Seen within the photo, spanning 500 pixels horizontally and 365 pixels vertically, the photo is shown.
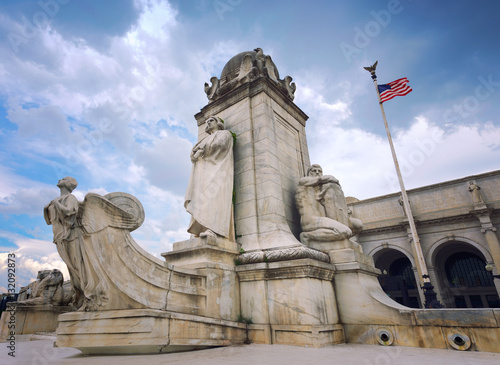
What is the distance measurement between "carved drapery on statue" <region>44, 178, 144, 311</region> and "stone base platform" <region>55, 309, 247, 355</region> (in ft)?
0.83

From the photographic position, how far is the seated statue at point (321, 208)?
6.65 metres

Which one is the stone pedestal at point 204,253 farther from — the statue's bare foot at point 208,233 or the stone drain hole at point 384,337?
the stone drain hole at point 384,337

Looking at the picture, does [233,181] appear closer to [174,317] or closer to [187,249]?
[187,249]

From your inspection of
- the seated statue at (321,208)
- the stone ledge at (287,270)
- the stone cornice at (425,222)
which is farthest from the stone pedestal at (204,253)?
the stone cornice at (425,222)

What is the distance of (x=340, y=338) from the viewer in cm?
550

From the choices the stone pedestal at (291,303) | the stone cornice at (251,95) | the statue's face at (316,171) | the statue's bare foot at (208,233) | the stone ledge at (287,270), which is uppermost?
the stone cornice at (251,95)

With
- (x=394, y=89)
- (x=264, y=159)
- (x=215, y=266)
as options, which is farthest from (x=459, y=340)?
(x=394, y=89)

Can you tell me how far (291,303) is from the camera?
5344mm

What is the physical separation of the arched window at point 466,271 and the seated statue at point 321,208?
31.1 metres

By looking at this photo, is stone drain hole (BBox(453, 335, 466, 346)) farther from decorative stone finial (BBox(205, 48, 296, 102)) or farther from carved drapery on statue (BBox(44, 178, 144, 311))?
decorative stone finial (BBox(205, 48, 296, 102))

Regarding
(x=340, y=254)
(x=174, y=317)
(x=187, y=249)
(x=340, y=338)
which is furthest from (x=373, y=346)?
(x=187, y=249)

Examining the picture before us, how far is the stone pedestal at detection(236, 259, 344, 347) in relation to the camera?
16.8 ft

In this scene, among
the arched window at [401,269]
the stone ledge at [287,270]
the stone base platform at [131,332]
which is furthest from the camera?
the arched window at [401,269]

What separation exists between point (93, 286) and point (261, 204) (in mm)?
3643
